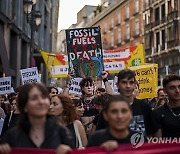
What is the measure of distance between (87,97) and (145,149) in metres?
3.39

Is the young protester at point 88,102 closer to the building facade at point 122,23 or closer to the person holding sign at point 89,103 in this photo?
the person holding sign at point 89,103

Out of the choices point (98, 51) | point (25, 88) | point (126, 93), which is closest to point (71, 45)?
point (98, 51)

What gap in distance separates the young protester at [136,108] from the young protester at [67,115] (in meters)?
0.65

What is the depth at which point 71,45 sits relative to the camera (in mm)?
9602

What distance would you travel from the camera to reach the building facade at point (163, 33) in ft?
152

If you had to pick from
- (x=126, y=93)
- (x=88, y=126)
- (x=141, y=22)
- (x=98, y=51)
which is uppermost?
(x=141, y=22)

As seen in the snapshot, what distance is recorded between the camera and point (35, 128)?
3.76 meters

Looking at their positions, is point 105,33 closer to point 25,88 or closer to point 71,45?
point 71,45

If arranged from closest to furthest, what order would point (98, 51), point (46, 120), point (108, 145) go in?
point (108, 145)
point (46, 120)
point (98, 51)

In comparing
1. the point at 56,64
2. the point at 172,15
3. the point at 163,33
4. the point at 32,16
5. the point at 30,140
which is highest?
the point at 172,15

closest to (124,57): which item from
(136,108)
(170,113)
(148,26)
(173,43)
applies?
(170,113)

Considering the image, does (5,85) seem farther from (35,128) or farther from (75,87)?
(35,128)

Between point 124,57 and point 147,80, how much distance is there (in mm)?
3665

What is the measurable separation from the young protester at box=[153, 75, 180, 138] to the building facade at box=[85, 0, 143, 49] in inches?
2004
